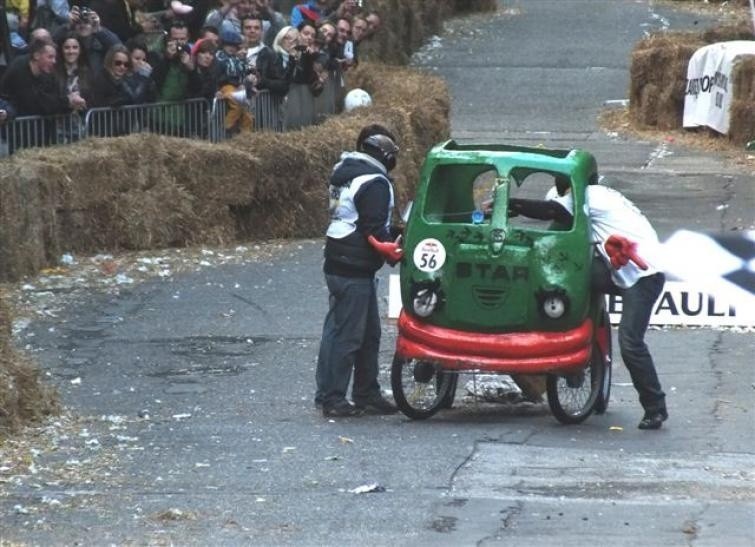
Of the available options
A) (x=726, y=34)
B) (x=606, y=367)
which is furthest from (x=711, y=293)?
(x=726, y=34)

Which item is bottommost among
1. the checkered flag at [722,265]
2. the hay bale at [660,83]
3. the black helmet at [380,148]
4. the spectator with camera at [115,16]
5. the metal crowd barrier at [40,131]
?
the hay bale at [660,83]

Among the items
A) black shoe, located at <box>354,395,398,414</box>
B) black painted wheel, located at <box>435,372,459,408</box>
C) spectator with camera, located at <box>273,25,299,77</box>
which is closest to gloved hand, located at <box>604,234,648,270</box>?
black painted wheel, located at <box>435,372,459,408</box>

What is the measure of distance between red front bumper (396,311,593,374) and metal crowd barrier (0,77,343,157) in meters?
6.30

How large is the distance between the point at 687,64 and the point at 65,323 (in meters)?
15.8

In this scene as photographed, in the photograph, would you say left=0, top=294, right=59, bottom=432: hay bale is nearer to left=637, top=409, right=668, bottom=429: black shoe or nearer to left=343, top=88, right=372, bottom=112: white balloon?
left=637, top=409, right=668, bottom=429: black shoe

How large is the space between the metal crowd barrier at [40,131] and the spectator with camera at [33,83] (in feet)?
0.43

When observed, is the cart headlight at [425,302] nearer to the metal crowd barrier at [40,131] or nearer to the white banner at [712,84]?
the metal crowd barrier at [40,131]

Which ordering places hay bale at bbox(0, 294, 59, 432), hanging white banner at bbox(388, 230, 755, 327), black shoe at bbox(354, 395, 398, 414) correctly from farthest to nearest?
hanging white banner at bbox(388, 230, 755, 327)
black shoe at bbox(354, 395, 398, 414)
hay bale at bbox(0, 294, 59, 432)

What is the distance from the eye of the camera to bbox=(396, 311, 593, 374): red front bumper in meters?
11.2

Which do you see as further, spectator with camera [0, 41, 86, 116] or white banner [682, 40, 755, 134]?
white banner [682, 40, 755, 134]

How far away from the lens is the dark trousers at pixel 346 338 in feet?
38.1

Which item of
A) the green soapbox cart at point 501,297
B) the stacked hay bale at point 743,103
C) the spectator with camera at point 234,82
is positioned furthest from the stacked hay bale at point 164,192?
the stacked hay bale at point 743,103

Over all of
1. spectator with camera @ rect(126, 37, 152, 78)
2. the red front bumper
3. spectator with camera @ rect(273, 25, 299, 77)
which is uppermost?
spectator with camera @ rect(126, 37, 152, 78)

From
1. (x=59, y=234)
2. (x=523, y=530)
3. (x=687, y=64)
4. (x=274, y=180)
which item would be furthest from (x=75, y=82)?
(x=687, y=64)
